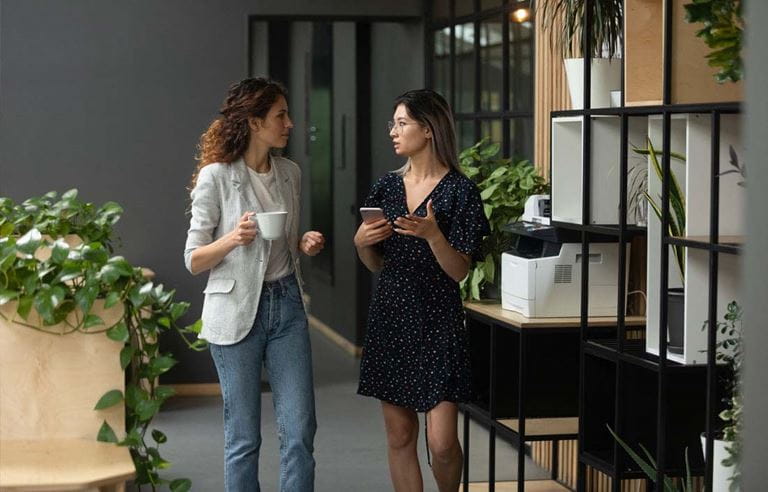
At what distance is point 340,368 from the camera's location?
8.72 metres

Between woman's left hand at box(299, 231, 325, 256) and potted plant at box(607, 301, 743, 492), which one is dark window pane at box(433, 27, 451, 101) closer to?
woman's left hand at box(299, 231, 325, 256)

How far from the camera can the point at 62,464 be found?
3.03 metres

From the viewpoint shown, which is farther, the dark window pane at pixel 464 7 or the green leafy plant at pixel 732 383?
the dark window pane at pixel 464 7

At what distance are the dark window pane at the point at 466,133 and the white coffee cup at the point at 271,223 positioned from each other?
350cm

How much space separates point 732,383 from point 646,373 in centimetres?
50

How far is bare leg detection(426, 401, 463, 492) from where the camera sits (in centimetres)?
390

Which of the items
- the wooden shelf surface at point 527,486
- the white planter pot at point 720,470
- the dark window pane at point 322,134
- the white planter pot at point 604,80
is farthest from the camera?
the dark window pane at point 322,134

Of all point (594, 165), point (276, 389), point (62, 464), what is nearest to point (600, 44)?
point (594, 165)

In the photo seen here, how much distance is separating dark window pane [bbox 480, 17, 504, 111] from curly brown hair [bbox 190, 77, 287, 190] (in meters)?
2.86

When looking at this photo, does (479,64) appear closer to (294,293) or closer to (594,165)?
(594,165)

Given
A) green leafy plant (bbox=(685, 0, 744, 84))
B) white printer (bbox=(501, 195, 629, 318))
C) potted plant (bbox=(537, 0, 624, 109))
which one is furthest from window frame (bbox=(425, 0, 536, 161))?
green leafy plant (bbox=(685, 0, 744, 84))

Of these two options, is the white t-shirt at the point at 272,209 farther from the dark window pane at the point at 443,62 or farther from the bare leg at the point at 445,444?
the dark window pane at the point at 443,62

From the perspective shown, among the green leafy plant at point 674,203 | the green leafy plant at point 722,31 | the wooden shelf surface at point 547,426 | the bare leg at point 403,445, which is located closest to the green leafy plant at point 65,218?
the bare leg at point 403,445

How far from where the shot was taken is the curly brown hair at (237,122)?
365 centimetres
